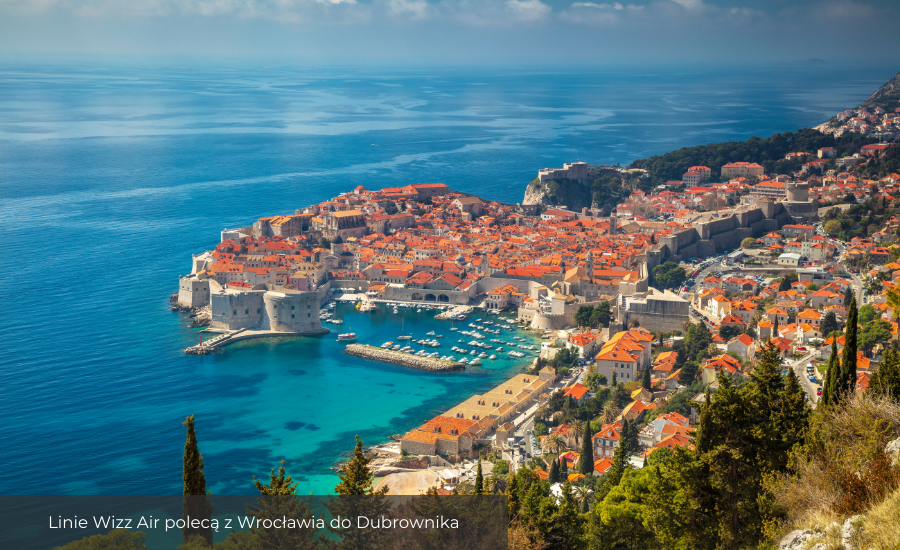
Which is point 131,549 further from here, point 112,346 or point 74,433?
point 112,346

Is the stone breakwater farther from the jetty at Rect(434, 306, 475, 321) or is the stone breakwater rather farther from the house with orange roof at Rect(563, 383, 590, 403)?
the house with orange roof at Rect(563, 383, 590, 403)

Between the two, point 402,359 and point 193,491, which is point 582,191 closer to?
point 402,359

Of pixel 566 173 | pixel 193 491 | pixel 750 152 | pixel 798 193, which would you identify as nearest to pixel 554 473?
pixel 193 491

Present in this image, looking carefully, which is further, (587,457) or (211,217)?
(211,217)

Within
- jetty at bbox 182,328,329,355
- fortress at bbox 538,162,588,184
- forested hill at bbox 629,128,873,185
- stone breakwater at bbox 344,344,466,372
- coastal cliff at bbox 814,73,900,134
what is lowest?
jetty at bbox 182,328,329,355

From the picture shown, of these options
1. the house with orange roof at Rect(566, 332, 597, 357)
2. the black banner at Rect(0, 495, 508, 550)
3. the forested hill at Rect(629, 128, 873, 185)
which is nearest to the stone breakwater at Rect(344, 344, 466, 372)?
the house with orange roof at Rect(566, 332, 597, 357)

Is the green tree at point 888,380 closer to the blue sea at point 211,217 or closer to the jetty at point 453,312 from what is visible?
the blue sea at point 211,217

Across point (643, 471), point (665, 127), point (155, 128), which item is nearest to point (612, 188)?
point (643, 471)
